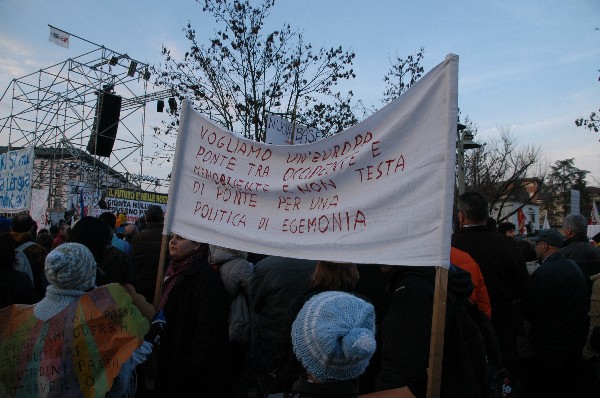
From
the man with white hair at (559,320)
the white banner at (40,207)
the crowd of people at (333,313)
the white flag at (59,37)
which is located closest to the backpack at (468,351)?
the crowd of people at (333,313)

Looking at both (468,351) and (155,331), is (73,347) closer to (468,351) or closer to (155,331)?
(155,331)

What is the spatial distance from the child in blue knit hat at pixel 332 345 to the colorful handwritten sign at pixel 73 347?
1226 mm

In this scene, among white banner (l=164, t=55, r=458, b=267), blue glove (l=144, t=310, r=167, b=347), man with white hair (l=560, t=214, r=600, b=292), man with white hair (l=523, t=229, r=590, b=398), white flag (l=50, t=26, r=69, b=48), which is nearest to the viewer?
white banner (l=164, t=55, r=458, b=267)

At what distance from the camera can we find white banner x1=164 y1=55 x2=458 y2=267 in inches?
105

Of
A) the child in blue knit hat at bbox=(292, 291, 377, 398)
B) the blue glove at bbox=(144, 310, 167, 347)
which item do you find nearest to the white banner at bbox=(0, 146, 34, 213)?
the blue glove at bbox=(144, 310, 167, 347)

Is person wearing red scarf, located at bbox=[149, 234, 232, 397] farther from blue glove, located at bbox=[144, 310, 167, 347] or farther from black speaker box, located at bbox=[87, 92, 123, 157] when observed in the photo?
black speaker box, located at bbox=[87, 92, 123, 157]

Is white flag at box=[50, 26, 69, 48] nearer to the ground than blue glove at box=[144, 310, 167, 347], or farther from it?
farther from it

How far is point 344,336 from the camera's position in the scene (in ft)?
5.74

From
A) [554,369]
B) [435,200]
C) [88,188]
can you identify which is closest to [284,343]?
[435,200]

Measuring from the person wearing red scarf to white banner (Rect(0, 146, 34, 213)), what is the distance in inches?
266

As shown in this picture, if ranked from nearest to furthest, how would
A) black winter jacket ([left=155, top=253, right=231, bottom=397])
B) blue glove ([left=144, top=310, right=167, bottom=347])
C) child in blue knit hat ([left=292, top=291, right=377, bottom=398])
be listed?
child in blue knit hat ([left=292, top=291, right=377, bottom=398])
blue glove ([left=144, top=310, right=167, bottom=347])
black winter jacket ([left=155, top=253, right=231, bottom=397])

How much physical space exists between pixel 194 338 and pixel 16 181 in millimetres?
7806

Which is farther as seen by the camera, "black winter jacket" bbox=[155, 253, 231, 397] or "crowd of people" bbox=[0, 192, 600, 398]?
"black winter jacket" bbox=[155, 253, 231, 397]

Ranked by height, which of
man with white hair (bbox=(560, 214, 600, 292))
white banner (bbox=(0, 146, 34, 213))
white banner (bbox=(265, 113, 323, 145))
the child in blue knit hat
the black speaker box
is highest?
the black speaker box
